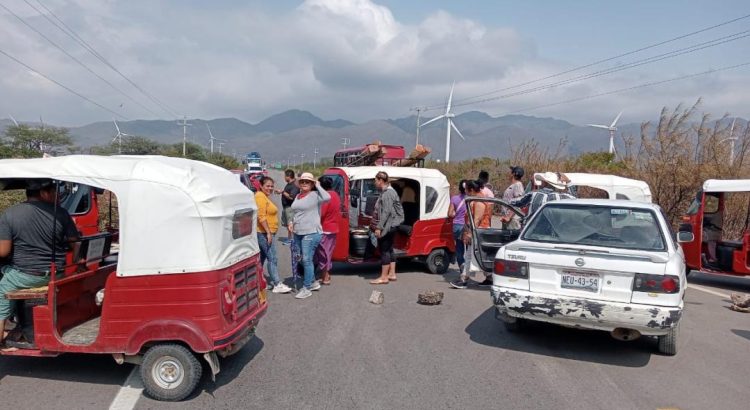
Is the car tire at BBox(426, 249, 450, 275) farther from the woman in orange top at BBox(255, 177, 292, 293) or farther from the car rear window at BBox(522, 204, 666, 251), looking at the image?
the car rear window at BBox(522, 204, 666, 251)

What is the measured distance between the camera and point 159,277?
4.28m

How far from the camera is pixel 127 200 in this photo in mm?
4293

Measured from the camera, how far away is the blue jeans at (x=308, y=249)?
315 inches

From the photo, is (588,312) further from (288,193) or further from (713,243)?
(288,193)

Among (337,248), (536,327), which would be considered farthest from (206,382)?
(337,248)

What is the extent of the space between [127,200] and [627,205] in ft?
17.1

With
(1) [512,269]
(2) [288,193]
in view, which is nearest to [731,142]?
(2) [288,193]

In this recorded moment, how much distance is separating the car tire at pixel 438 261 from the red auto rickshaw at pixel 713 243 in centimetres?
408

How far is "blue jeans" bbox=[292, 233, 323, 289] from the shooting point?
8000 mm

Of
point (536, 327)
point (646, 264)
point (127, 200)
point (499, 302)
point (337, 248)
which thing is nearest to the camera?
point (127, 200)

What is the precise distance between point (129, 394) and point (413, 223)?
6618mm

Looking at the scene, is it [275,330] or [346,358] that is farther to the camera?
[275,330]

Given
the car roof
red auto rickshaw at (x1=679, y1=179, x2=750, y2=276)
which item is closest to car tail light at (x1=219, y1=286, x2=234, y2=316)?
the car roof

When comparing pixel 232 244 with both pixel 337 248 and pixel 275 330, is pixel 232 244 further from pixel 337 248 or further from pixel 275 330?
Result: pixel 337 248
